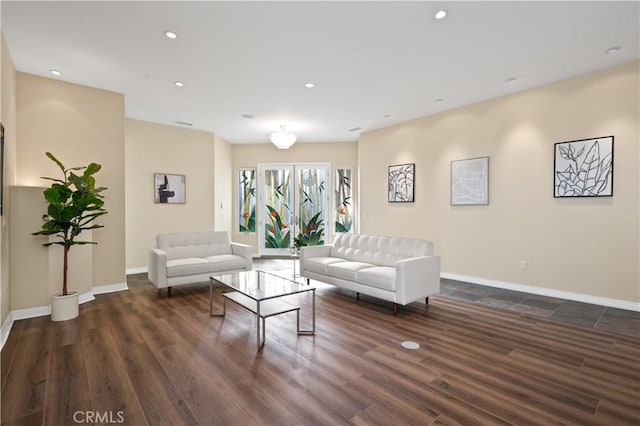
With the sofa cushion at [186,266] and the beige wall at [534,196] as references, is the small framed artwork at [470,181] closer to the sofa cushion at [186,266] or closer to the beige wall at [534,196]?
the beige wall at [534,196]

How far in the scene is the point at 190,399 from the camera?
201cm

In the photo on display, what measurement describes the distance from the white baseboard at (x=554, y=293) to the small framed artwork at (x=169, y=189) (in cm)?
542

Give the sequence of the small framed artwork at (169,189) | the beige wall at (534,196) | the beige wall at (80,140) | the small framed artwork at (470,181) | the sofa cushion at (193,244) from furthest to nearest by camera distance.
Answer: the small framed artwork at (169,189) < the small framed artwork at (470,181) < the sofa cushion at (193,244) < the beige wall at (80,140) < the beige wall at (534,196)

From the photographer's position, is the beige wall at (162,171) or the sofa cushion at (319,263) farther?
the beige wall at (162,171)

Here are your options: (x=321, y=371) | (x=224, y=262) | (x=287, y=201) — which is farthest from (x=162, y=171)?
(x=321, y=371)

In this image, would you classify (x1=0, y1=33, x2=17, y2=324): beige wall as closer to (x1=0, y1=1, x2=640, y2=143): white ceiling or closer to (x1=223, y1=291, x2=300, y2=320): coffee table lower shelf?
(x1=0, y1=1, x2=640, y2=143): white ceiling

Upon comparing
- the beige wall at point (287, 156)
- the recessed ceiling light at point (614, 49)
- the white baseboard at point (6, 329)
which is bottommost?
the white baseboard at point (6, 329)

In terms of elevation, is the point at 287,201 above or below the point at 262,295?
above

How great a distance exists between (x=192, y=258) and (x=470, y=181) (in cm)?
464

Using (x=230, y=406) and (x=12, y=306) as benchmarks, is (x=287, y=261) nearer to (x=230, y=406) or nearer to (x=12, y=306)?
(x=12, y=306)

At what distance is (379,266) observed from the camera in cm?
427

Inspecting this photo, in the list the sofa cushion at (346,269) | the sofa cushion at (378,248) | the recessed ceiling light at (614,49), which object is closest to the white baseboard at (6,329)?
the sofa cushion at (346,269)

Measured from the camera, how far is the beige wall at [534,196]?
373 centimetres

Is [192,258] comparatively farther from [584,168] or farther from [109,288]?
[584,168]
